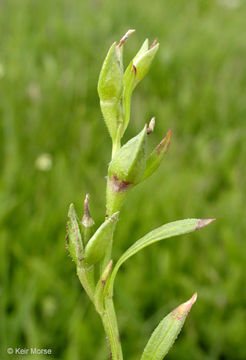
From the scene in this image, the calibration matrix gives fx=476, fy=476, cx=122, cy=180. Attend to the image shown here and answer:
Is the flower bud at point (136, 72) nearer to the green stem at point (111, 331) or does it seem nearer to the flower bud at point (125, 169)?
the flower bud at point (125, 169)

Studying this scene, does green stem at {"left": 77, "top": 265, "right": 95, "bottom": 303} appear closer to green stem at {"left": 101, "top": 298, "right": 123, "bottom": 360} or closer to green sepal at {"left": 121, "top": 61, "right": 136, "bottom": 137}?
green stem at {"left": 101, "top": 298, "right": 123, "bottom": 360}

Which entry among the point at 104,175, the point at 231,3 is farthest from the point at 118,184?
the point at 231,3

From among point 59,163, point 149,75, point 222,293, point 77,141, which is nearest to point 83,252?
point 222,293

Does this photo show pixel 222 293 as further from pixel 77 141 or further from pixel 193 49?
pixel 193 49

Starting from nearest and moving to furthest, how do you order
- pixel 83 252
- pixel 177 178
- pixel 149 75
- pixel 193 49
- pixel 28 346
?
pixel 83 252, pixel 28 346, pixel 177 178, pixel 149 75, pixel 193 49

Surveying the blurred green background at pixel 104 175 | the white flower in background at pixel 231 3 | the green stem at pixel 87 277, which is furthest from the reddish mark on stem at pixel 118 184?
the white flower in background at pixel 231 3

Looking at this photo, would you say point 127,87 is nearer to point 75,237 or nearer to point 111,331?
point 75,237
